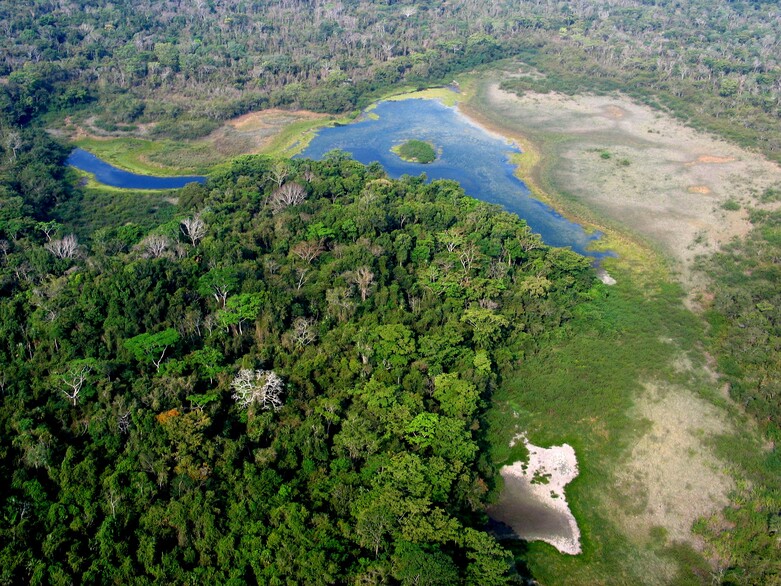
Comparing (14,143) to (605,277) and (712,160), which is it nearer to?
(605,277)

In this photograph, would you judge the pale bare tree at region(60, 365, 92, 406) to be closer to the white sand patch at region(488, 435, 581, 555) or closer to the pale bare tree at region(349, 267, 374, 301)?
the pale bare tree at region(349, 267, 374, 301)

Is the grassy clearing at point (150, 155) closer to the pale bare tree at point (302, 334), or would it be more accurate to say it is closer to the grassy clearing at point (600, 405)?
the pale bare tree at point (302, 334)

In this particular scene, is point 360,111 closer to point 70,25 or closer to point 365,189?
point 365,189

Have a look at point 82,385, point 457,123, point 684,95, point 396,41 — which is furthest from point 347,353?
point 396,41

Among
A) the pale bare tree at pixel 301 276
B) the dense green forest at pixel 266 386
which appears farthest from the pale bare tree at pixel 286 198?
the pale bare tree at pixel 301 276

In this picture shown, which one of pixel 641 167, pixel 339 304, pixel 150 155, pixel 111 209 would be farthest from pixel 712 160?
pixel 111 209
